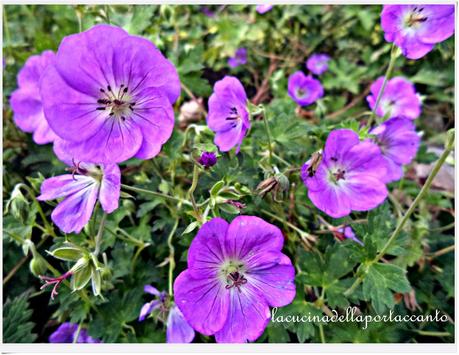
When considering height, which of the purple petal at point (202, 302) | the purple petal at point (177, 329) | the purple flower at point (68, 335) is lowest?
the purple flower at point (68, 335)

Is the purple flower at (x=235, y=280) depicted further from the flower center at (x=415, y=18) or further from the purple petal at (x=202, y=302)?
the flower center at (x=415, y=18)

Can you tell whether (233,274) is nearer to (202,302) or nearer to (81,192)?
(202,302)

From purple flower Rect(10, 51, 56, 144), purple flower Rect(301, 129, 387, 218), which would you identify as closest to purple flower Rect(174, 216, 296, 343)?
purple flower Rect(301, 129, 387, 218)

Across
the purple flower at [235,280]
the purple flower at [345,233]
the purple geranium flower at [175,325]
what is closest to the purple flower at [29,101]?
the purple geranium flower at [175,325]

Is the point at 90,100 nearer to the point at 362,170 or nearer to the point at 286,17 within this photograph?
the point at 362,170

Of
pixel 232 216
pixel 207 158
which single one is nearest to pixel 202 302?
A: pixel 232 216

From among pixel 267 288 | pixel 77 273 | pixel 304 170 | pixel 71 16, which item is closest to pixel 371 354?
pixel 267 288

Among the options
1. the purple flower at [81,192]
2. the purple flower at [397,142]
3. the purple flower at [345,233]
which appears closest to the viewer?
the purple flower at [81,192]
